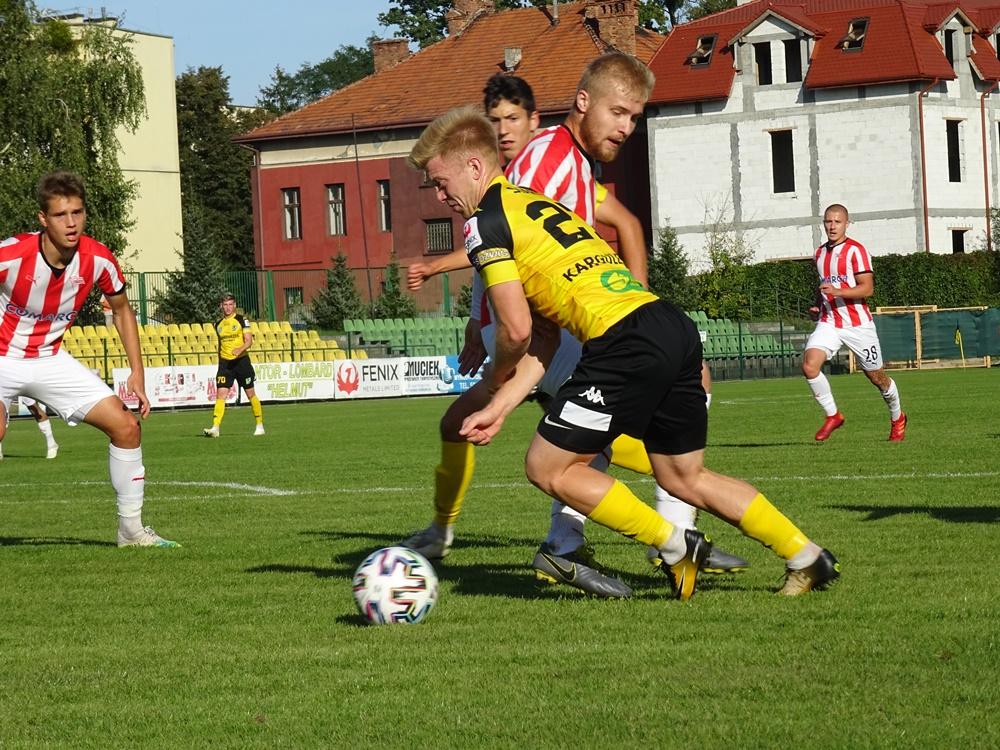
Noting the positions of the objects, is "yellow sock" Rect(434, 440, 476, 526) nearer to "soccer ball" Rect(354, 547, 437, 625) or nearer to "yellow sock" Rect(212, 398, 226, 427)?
"soccer ball" Rect(354, 547, 437, 625)

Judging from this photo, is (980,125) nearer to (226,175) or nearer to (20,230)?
(20,230)

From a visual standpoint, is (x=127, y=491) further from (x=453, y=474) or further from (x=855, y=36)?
(x=855, y=36)

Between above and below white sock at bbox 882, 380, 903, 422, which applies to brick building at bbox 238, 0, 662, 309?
above

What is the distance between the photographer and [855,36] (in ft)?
171

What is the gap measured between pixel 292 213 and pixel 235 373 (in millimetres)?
37727

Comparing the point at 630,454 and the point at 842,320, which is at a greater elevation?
the point at 842,320

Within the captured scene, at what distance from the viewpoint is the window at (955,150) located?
5259 cm

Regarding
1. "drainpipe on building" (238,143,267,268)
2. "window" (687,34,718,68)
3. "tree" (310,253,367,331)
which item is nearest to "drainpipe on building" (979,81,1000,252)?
"window" (687,34,718,68)

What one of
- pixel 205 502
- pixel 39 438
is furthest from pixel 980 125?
pixel 205 502

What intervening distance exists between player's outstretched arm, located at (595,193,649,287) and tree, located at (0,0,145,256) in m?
38.8

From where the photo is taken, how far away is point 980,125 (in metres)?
53.3

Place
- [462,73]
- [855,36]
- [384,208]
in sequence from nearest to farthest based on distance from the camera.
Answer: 1. [855,36]
2. [462,73]
3. [384,208]

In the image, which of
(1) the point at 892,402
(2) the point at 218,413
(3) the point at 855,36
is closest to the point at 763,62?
(3) the point at 855,36

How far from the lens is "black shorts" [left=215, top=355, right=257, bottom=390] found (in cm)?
2433
